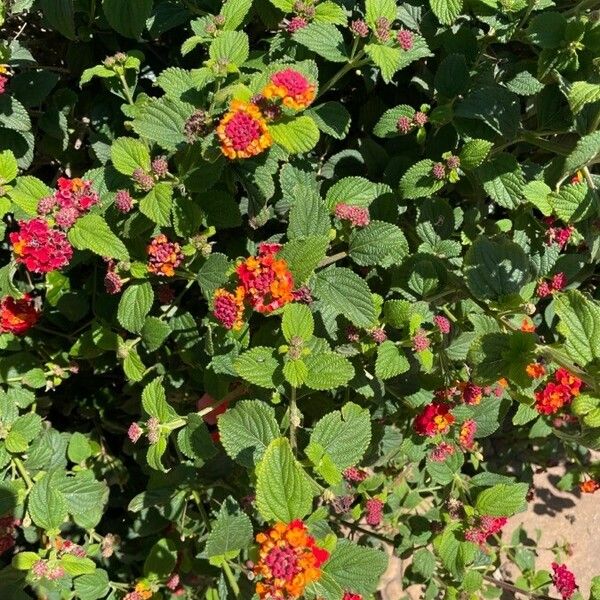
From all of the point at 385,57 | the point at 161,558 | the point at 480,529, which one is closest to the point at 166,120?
the point at 385,57

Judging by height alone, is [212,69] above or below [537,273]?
above

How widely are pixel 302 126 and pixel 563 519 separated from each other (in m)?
2.63

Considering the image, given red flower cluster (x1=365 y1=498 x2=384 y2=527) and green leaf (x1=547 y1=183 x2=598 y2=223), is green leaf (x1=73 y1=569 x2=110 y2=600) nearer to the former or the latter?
red flower cluster (x1=365 y1=498 x2=384 y2=527)

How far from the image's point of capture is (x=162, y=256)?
1.57 meters

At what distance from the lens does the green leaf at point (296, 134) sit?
144cm

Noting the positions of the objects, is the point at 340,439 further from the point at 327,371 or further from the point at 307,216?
the point at 307,216

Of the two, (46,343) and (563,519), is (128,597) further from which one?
(563,519)

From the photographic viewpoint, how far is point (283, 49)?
1.78 metres

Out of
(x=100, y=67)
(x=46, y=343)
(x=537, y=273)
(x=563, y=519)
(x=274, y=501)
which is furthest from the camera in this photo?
(x=563, y=519)

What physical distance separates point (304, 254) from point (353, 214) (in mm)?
243

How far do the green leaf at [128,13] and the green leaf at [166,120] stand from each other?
0.77ft

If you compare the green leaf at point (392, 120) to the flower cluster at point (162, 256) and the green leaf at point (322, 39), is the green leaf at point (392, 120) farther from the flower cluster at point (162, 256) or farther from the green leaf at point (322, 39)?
the flower cluster at point (162, 256)

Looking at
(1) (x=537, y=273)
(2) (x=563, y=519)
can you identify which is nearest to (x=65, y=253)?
(1) (x=537, y=273)

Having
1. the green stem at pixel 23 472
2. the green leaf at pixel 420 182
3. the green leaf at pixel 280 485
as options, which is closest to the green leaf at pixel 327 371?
the green leaf at pixel 280 485
